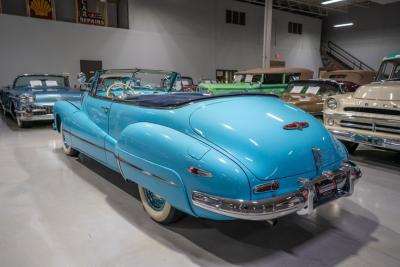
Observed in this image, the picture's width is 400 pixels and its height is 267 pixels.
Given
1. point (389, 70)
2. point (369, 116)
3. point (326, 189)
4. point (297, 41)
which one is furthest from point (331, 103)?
point (297, 41)

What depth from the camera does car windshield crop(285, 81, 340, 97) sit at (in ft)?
22.4

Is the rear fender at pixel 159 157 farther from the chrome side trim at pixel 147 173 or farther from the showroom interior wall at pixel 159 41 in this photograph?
the showroom interior wall at pixel 159 41

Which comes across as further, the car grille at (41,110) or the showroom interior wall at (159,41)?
the showroom interior wall at (159,41)

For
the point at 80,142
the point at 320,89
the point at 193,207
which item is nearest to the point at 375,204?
the point at 193,207

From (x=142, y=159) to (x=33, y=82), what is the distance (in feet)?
22.8

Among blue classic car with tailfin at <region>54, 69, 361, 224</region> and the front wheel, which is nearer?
blue classic car with tailfin at <region>54, 69, 361, 224</region>

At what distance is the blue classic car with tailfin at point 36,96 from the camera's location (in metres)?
7.10

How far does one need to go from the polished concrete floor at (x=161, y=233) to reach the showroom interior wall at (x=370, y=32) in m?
19.9

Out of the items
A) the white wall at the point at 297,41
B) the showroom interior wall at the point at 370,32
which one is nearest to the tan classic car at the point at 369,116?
the white wall at the point at 297,41

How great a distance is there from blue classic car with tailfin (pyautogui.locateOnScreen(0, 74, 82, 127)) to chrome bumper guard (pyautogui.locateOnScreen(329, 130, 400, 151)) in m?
5.82

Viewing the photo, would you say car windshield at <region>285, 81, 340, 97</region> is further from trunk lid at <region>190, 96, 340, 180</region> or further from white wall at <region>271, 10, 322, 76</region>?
white wall at <region>271, 10, 322, 76</region>

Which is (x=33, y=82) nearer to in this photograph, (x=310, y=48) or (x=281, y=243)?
(x=281, y=243)

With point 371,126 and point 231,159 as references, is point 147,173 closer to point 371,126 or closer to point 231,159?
point 231,159

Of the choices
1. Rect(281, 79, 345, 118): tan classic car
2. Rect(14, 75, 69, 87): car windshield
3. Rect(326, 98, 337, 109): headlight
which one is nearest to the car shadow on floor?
Rect(326, 98, 337, 109): headlight
